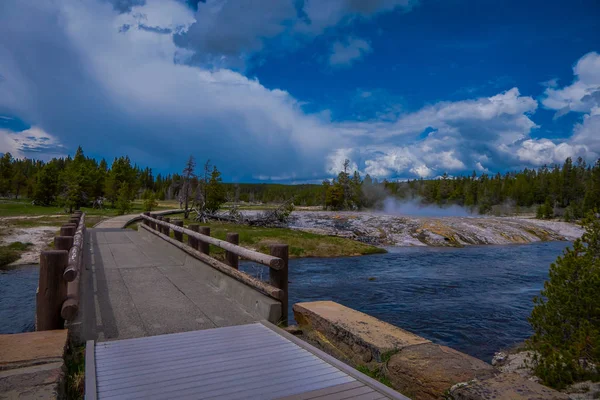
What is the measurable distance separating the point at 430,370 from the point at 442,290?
458 inches

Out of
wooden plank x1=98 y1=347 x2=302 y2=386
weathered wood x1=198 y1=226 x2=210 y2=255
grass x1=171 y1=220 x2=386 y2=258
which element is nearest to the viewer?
wooden plank x1=98 y1=347 x2=302 y2=386

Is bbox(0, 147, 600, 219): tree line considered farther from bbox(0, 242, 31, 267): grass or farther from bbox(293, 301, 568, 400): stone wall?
bbox(293, 301, 568, 400): stone wall

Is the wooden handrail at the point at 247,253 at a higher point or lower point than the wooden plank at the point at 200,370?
higher

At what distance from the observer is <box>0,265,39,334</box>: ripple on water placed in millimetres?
9883

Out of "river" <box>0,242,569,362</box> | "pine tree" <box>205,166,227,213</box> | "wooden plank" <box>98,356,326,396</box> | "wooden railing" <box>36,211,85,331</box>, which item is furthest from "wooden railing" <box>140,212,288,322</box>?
"pine tree" <box>205,166,227,213</box>

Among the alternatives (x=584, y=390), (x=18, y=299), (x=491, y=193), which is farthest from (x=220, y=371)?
(x=491, y=193)

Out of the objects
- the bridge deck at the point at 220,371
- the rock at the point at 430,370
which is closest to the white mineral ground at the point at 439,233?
the rock at the point at 430,370

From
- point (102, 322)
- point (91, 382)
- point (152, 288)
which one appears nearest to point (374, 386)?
point (91, 382)

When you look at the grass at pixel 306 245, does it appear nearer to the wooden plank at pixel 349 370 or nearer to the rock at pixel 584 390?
the wooden plank at pixel 349 370

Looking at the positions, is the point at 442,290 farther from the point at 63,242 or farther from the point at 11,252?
the point at 11,252

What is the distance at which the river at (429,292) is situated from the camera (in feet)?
32.9

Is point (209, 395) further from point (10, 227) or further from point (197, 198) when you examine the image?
point (197, 198)

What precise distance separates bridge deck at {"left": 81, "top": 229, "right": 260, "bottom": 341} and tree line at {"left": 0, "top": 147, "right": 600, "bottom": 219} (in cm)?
3202

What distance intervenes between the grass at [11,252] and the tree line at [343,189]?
823 inches
